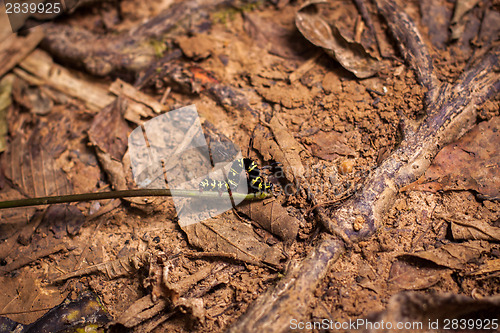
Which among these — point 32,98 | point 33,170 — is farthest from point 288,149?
point 32,98

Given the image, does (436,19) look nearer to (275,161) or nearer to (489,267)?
(275,161)

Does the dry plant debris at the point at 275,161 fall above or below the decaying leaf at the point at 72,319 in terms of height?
above

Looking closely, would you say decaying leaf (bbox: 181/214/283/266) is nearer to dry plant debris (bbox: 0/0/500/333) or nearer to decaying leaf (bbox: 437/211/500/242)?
dry plant debris (bbox: 0/0/500/333)

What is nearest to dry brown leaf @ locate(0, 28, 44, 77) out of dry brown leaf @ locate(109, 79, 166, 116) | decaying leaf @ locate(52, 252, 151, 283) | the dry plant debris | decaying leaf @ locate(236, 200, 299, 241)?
the dry plant debris

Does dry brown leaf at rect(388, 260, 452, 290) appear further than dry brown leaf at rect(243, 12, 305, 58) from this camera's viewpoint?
No

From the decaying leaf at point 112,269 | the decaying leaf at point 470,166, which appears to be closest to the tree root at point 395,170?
the decaying leaf at point 470,166

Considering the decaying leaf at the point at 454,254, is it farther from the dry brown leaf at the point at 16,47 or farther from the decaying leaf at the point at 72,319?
the dry brown leaf at the point at 16,47

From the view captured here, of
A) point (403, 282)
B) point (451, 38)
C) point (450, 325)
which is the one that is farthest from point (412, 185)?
point (451, 38)
